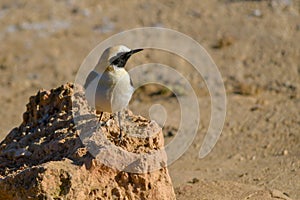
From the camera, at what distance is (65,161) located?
463cm

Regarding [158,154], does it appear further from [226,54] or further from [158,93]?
[226,54]

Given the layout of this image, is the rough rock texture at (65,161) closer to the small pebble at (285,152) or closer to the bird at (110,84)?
the bird at (110,84)

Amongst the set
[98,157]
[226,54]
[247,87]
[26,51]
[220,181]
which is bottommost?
[220,181]

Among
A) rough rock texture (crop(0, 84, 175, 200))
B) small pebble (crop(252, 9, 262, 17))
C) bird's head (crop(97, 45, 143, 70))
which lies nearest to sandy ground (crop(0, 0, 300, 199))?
small pebble (crop(252, 9, 262, 17))

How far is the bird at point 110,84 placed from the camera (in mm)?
5277

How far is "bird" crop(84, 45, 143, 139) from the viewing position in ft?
17.3

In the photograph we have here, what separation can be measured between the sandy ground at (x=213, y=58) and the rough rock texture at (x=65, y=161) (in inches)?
63.9

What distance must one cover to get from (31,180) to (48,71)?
7.17m

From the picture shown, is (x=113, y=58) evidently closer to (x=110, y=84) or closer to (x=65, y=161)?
(x=110, y=84)

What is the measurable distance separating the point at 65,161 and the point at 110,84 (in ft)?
3.09

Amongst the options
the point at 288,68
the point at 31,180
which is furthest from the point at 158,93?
the point at 31,180

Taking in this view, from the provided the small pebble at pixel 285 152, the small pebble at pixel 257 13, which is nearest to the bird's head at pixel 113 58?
the small pebble at pixel 285 152

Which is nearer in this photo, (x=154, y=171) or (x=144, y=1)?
(x=154, y=171)

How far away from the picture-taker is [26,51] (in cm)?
1221
